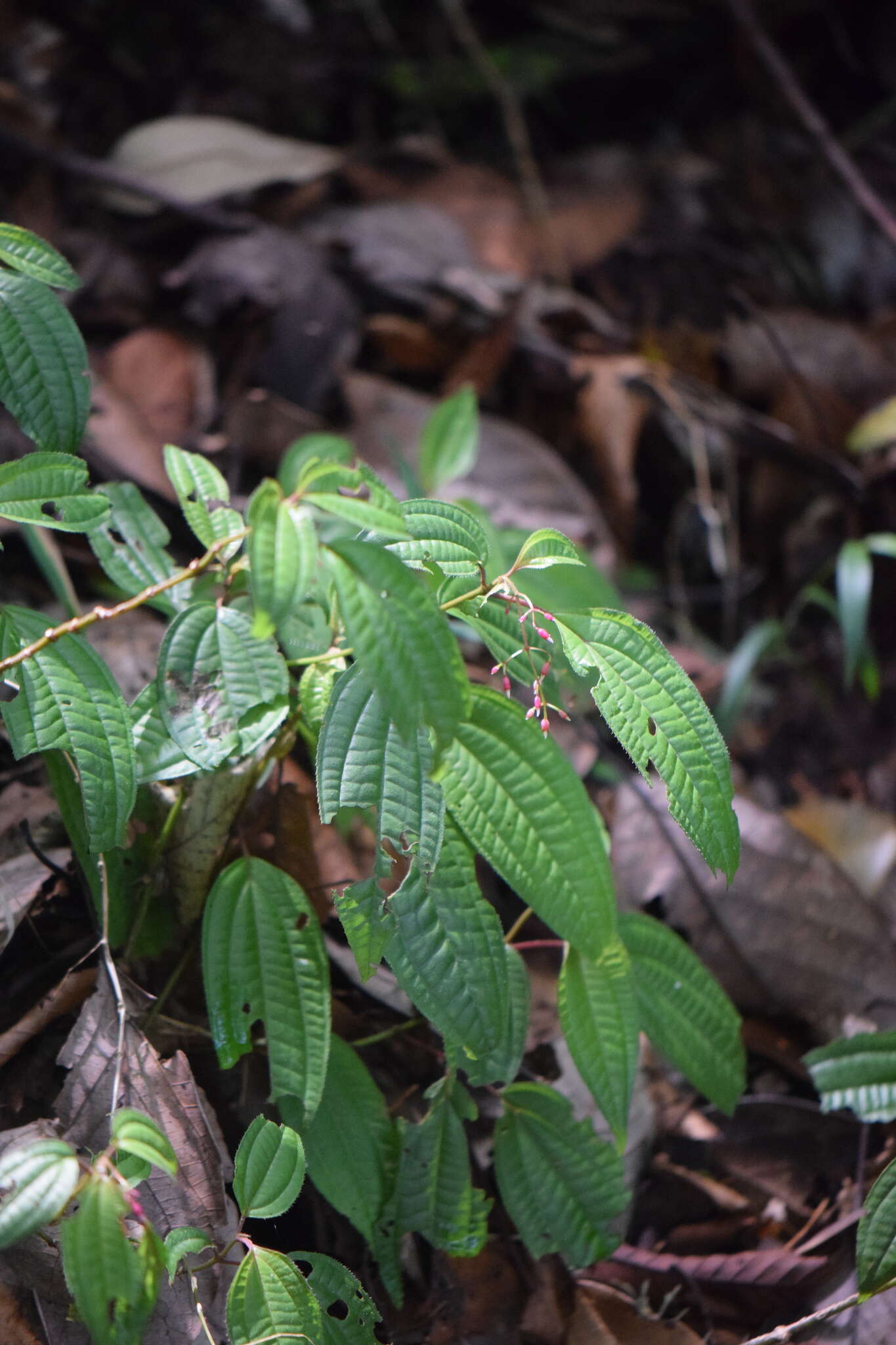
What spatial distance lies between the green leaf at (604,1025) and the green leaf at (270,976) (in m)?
0.28

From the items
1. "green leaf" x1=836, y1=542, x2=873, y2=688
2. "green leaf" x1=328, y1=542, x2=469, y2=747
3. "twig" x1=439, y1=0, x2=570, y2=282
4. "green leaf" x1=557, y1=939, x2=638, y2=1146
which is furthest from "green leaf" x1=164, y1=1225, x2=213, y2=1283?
"twig" x1=439, y1=0, x2=570, y2=282

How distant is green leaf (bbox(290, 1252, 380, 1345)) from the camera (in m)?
1.05

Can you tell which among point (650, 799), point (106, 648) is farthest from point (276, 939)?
point (650, 799)

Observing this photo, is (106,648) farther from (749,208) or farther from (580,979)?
(749,208)

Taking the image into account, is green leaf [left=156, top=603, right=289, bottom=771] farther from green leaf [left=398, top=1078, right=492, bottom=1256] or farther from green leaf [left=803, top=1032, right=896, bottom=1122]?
green leaf [left=803, top=1032, right=896, bottom=1122]

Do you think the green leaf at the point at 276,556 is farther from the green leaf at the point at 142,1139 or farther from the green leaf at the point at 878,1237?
the green leaf at the point at 878,1237

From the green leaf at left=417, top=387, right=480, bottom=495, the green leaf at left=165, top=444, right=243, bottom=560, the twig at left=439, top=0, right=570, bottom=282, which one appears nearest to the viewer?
the green leaf at left=165, top=444, right=243, bottom=560

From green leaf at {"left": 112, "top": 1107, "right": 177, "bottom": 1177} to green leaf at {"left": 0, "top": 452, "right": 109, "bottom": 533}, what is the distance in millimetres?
561

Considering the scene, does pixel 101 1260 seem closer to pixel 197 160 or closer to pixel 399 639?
pixel 399 639

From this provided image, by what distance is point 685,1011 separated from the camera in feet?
4.35

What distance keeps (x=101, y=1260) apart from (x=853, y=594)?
1.94 m

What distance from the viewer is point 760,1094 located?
163 cm

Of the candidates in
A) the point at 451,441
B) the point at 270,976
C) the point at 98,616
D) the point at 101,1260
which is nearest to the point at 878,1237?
the point at 270,976

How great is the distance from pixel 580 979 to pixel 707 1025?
26 cm
